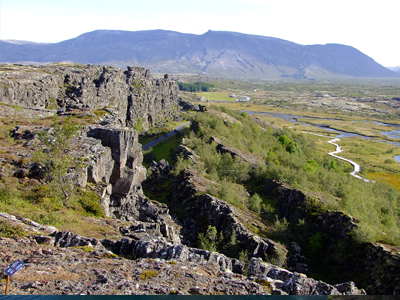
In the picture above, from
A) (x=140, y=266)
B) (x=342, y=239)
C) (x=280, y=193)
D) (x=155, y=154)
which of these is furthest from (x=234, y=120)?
(x=140, y=266)

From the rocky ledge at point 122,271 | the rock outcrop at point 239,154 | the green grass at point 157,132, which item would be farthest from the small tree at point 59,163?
the green grass at point 157,132

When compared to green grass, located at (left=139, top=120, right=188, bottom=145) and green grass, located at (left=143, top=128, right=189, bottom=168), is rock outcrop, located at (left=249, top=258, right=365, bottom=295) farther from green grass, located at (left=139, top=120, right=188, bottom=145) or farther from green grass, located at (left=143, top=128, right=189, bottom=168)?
green grass, located at (left=139, top=120, right=188, bottom=145)

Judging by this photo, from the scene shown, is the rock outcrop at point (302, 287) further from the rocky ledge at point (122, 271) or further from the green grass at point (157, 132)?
the green grass at point (157, 132)

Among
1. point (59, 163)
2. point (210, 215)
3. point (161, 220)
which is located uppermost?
point (59, 163)

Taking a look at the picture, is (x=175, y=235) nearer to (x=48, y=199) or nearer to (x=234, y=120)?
(x=48, y=199)

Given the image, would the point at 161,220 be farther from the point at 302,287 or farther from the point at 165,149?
the point at 165,149

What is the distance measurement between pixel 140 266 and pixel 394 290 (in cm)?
2597

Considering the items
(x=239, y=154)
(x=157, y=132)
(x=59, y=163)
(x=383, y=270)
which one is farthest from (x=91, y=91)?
(x=383, y=270)

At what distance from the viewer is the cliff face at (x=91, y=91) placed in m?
82.2

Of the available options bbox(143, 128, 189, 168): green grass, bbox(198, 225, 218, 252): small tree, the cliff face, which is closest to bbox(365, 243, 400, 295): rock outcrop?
bbox(198, 225, 218, 252): small tree

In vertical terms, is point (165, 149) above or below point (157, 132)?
below

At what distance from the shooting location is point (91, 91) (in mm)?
107812

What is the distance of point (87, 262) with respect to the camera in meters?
20.5

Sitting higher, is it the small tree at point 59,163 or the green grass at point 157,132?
the small tree at point 59,163
